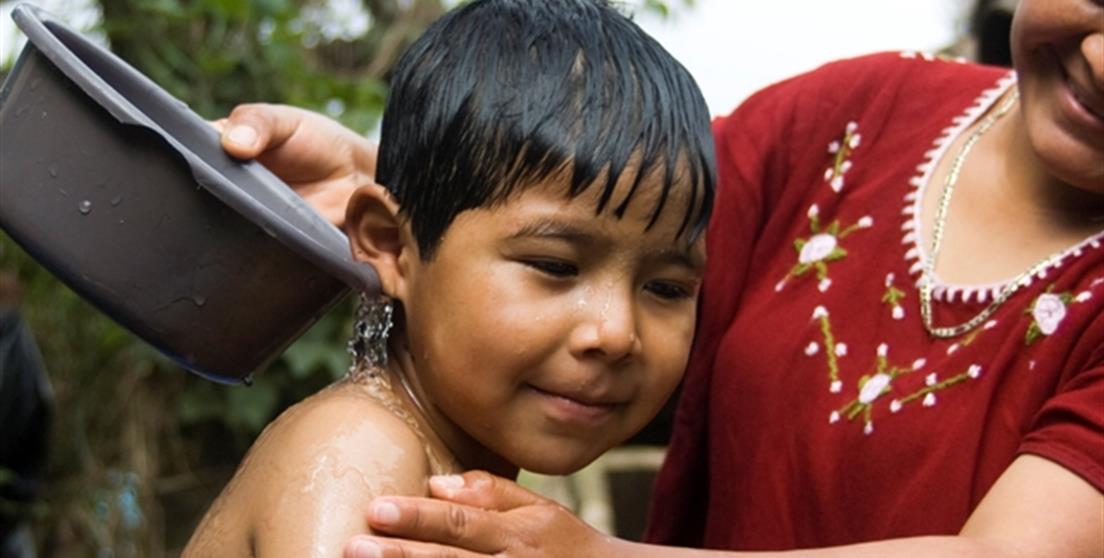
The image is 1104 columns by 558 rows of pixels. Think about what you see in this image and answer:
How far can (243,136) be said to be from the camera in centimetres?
177

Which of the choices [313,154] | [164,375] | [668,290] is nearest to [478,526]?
[668,290]

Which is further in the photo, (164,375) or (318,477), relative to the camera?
(164,375)

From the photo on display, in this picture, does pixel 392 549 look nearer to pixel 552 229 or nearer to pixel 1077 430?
pixel 552 229

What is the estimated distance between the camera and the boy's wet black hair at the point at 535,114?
155cm

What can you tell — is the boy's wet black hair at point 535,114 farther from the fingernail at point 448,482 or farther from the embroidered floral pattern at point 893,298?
the embroidered floral pattern at point 893,298

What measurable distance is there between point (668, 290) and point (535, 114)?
254 mm

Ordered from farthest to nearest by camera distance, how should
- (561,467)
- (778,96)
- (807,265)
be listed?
(778,96), (807,265), (561,467)

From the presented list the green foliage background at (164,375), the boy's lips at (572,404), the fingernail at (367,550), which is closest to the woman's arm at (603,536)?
the fingernail at (367,550)

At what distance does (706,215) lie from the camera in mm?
1671

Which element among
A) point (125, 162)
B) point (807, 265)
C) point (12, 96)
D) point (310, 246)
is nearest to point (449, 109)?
point (310, 246)

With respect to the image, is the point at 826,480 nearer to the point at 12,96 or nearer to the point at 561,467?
the point at 561,467

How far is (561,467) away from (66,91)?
656 millimetres

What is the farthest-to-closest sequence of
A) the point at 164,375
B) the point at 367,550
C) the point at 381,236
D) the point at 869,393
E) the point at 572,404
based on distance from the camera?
the point at 164,375 < the point at 869,393 < the point at 381,236 < the point at 572,404 < the point at 367,550

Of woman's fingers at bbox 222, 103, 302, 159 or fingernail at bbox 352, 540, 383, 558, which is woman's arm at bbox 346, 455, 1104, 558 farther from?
woman's fingers at bbox 222, 103, 302, 159
